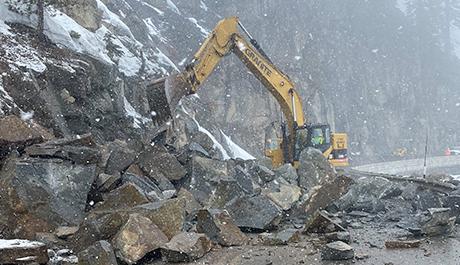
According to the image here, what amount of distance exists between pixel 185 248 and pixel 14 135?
319 cm

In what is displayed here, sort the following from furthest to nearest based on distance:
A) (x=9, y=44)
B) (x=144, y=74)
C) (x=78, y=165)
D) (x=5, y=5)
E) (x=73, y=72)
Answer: (x=144, y=74), (x=5, y=5), (x=73, y=72), (x=9, y=44), (x=78, y=165)

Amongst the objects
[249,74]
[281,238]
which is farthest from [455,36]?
[281,238]

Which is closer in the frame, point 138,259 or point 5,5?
point 138,259

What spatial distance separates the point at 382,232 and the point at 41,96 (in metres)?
7.07

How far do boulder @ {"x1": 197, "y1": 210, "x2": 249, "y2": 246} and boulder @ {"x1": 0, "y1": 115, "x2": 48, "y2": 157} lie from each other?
9.25 ft

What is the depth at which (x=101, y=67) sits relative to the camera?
503 inches

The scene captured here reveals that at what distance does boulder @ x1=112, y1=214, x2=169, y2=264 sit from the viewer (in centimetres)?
490

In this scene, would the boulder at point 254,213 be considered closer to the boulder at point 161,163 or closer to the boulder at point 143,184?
the boulder at point 143,184

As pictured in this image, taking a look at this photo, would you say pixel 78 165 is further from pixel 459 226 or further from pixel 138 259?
pixel 459 226

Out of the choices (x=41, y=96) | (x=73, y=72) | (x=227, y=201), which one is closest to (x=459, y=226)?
(x=227, y=201)

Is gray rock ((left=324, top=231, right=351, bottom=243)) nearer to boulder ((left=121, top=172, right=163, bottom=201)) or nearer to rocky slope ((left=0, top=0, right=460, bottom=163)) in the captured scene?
boulder ((left=121, top=172, right=163, bottom=201))

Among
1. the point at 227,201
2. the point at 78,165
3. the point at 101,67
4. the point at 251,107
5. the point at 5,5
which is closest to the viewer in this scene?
the point at 78,165

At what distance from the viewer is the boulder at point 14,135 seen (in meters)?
6.15

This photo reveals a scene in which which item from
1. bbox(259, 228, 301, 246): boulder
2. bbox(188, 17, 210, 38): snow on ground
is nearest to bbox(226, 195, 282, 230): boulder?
bbox(259, 228, 301, 246): boulder
